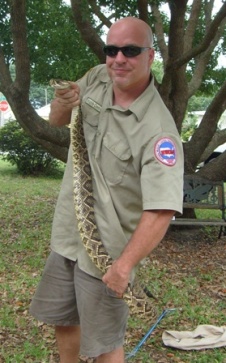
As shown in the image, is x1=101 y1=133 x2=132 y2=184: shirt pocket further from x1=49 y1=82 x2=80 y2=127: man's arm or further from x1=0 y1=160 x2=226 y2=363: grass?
x1=0 y1=160 x2=226 y2=363: grass

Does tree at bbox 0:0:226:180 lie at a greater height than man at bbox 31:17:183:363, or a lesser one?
greater

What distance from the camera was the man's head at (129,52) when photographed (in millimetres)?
2871

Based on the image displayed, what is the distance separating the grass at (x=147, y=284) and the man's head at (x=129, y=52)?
2500mm

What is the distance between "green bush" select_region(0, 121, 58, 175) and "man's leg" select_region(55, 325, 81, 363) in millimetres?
12936

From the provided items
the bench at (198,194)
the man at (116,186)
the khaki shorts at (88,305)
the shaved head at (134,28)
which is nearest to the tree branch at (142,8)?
the bench at (198,194)

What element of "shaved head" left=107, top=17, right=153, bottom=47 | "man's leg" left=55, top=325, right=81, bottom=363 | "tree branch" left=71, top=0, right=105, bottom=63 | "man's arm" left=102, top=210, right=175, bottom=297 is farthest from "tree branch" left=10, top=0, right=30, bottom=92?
"man's arm" left=102, top=210, right=175, bottom=297

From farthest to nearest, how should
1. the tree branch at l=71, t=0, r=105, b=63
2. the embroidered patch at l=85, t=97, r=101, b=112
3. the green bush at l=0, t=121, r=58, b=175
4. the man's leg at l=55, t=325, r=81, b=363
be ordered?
the green bush at l=0, t=121, r=58, b=175
the tree branch at l=71, t=0, r=105, b=63
the man's leg at l=55, t=325, r=81, b=363
the embroidered patch at l=85, t=97, r=101, b=112

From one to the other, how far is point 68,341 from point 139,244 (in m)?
1.21

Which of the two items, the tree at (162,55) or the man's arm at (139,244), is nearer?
the man's arm at (139,244)

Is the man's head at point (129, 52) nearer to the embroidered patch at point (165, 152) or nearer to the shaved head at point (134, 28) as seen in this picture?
the shaved head at point (134, 28)

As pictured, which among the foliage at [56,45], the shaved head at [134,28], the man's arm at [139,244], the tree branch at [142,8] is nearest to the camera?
the man's arm at [139,244]

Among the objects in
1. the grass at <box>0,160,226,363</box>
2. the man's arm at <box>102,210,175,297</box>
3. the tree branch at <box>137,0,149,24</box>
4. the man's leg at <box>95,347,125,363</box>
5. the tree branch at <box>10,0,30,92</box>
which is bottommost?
the grass at <box>0,160,226,363</box>

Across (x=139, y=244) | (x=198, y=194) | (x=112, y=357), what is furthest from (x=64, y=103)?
(x=198, y=194)

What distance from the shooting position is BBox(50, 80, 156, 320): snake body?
294cm
